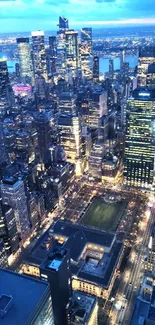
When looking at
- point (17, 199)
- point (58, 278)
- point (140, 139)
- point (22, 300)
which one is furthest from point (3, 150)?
point (22, 300)

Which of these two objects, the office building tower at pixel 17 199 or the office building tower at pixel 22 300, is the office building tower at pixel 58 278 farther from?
the office building tower at pixel 17 199

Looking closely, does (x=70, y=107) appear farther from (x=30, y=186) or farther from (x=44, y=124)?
(x=30, y=186)

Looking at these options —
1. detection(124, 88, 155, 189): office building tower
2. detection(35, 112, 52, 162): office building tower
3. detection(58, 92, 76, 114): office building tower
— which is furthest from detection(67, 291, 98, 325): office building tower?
detection(58, 92, 76, 114): office building tower

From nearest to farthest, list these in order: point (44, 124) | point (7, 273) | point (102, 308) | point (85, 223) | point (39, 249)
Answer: point (7, 273)
point (102, 308)
point (39, 249)
point (85, 223)
point (44, 124)

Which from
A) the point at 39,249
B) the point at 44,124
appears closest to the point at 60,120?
the point at 44,124

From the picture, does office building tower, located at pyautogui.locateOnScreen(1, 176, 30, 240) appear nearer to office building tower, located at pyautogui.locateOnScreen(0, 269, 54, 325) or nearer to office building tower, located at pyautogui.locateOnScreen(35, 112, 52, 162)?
office building tower, located at pyautogui.locateOnScreen(35, 112, 52, 162)
